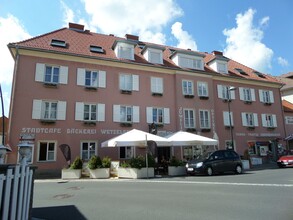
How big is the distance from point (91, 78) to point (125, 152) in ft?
23.8

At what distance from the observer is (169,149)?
24.8 m

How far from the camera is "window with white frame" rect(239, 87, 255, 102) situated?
97.2 ft

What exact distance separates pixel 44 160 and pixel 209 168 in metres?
12.4

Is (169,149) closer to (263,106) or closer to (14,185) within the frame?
(263,106)

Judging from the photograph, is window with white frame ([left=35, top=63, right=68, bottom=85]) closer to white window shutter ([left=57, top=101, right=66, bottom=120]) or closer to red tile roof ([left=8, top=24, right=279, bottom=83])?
red tile roof ([left=8, top=24, right=279, bottom=83])

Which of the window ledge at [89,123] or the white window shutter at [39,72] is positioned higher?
the white window shutter at [39,72]

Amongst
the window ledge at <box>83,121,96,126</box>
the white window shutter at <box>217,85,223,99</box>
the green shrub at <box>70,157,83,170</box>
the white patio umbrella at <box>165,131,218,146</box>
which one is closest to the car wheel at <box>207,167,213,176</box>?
the white patio umbrella at <box>165,131,218,146</box>

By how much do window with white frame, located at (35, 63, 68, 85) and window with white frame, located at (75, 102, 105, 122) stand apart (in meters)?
2.48

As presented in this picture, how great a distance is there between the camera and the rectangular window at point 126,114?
74.8 feet

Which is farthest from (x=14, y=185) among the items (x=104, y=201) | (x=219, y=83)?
(x=219, y=83)

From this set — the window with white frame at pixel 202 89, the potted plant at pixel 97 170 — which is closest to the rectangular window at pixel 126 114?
the potted plant at pixel 97 170

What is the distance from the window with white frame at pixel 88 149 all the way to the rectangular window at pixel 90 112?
2039 mm

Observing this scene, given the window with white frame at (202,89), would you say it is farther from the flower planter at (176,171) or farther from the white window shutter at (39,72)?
the white window shutter at (39,72)

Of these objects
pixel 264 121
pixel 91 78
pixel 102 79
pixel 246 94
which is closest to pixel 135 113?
pixel 102 79
